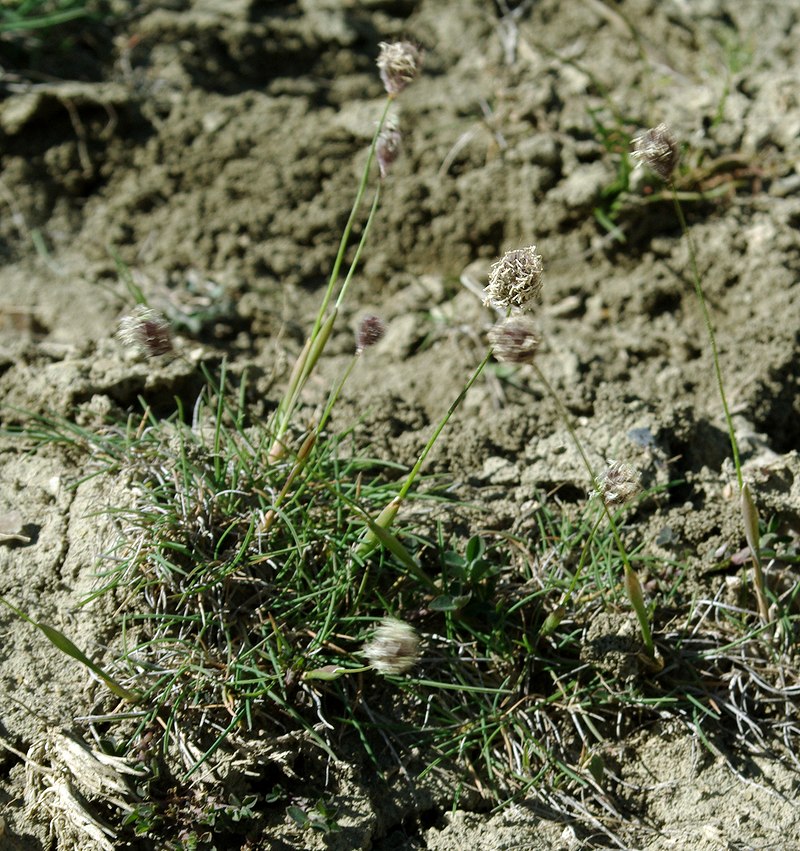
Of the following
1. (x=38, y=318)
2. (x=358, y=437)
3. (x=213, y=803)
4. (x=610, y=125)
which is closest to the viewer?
(x=213, y=803)

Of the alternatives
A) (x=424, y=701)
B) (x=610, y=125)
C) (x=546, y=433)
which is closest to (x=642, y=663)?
(x=424, y=701)

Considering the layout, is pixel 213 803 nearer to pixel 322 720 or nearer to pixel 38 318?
pixel 322 720

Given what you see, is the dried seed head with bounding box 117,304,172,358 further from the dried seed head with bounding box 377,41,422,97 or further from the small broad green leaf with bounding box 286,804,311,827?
the small broad green leaf with bounding box 286,804,311,827

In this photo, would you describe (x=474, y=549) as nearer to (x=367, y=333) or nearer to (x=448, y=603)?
(x=448, y=603)

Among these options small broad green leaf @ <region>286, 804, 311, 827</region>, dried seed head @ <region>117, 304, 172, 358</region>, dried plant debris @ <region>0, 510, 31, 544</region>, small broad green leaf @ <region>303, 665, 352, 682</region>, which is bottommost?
small broad green leaf @ <region>286, 804, 311, 827</region>

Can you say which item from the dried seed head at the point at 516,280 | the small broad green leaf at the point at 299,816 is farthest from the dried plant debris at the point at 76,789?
the dried seed head at the point at 516,280

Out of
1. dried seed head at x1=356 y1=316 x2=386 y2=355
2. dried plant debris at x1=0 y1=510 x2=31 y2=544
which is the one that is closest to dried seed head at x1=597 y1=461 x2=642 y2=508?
dried seed head at x1=356 y1=316 x2=386 y2=355

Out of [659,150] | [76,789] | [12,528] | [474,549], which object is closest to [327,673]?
[474,549]
